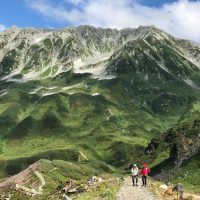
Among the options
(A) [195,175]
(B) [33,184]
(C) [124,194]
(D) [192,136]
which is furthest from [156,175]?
(C) [124,194]

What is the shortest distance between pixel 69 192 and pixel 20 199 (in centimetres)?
1979

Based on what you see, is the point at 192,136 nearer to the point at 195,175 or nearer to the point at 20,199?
the point at 195,175

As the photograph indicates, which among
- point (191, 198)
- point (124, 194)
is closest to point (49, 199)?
point (124, 194)

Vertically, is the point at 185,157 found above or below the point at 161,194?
above

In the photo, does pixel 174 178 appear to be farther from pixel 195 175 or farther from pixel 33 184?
pixel 33 184

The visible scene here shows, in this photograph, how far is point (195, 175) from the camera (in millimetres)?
147625

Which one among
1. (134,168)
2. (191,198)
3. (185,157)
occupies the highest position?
(185,157)

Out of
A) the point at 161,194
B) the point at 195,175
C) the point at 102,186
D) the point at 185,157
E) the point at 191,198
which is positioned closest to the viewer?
the point at 191,198

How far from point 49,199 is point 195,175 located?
92189 mm

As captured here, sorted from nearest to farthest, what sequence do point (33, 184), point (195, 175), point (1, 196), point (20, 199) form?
1. point (20, 199)
2. point (1, 196)
3. point (195, 175)
4. point (33, 184)

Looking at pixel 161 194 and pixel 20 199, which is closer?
pixel 161 194

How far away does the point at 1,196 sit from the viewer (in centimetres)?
8750

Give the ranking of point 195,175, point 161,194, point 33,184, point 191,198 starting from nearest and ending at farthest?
point 191,198 → point 161,194 → point 195,175 → point 33,184

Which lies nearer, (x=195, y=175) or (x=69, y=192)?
(x=69, y=192)
